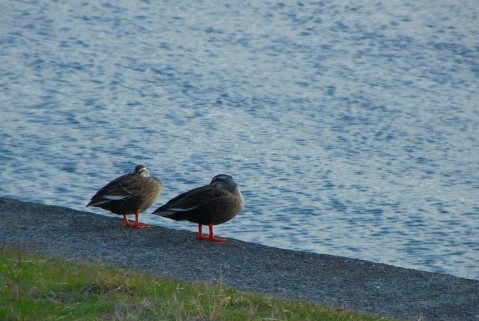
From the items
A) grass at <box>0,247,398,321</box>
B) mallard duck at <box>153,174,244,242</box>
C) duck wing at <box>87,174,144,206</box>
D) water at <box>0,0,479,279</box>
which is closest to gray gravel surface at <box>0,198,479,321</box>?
mallard duck at <box>153,174,244,242</box>

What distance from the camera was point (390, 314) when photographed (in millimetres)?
9461

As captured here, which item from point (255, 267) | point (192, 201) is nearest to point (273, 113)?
point (192, 201)

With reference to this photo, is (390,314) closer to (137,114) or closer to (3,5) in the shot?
(137,114)

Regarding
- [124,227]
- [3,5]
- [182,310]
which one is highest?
[182,310]

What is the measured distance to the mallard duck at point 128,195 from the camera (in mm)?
11805

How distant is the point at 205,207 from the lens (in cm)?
1173

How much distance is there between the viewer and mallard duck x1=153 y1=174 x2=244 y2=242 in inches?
462

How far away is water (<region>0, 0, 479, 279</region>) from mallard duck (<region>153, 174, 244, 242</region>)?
8.60 feet

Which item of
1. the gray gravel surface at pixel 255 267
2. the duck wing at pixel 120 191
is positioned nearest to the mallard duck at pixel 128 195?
the duck wing at pixel 120 191

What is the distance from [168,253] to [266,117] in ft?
32.2

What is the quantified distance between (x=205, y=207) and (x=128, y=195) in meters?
0.84

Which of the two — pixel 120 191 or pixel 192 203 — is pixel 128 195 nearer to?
pixel 120 191

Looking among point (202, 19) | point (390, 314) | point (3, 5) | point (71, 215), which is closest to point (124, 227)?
point (71, 215)

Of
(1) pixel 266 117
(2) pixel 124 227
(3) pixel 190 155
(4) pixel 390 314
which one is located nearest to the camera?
(4) pixel 390 314
